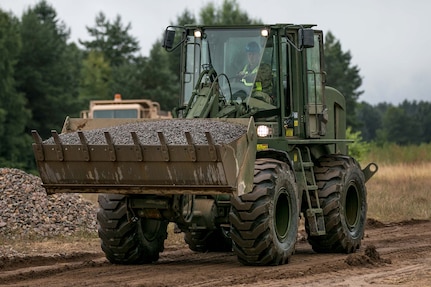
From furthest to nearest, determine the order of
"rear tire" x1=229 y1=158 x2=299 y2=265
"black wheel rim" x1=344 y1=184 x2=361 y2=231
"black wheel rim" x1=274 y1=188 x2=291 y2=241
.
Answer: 1. "black wheel rim" x1=344 y1=184 x2=361 y2=231
2. "black wheel rim" x1=274 y1=188 x2=291 y2=241
3. "rear tire" x1=229 y1=158 x2=299 y2=265

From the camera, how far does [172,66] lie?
83.1 m

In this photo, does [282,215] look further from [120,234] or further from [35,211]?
[35,211]

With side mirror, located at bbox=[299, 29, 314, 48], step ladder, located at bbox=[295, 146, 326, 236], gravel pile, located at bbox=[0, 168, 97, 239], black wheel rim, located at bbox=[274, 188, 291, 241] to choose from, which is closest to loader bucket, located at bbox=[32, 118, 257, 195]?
black wheel rim, located at bbox=[274, 188, 291, 241]

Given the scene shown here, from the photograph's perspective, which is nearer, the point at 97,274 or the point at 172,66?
the point at 97,274

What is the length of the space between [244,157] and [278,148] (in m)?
2.03

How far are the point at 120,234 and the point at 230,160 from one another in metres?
2.39

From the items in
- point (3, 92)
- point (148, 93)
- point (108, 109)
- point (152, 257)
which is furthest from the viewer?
point (148, 93)

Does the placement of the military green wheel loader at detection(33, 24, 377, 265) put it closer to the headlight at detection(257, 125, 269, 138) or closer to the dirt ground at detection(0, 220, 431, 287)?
the headlight at detection(257, 125, 269, 138)

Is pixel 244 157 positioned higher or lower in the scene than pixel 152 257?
higher

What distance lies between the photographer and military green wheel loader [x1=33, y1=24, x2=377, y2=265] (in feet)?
39.6

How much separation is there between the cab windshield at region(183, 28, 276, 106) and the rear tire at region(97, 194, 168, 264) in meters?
2.06

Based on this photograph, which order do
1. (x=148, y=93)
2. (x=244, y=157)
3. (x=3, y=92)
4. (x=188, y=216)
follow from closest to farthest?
(x=244, y=157) → (x=188, y=216) → (x=3, y=92) → (x=148, y=93)

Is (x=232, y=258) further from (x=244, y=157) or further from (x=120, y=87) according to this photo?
(x=120, y=87)

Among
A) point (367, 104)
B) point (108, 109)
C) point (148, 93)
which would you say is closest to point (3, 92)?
→ point (148, 93)
